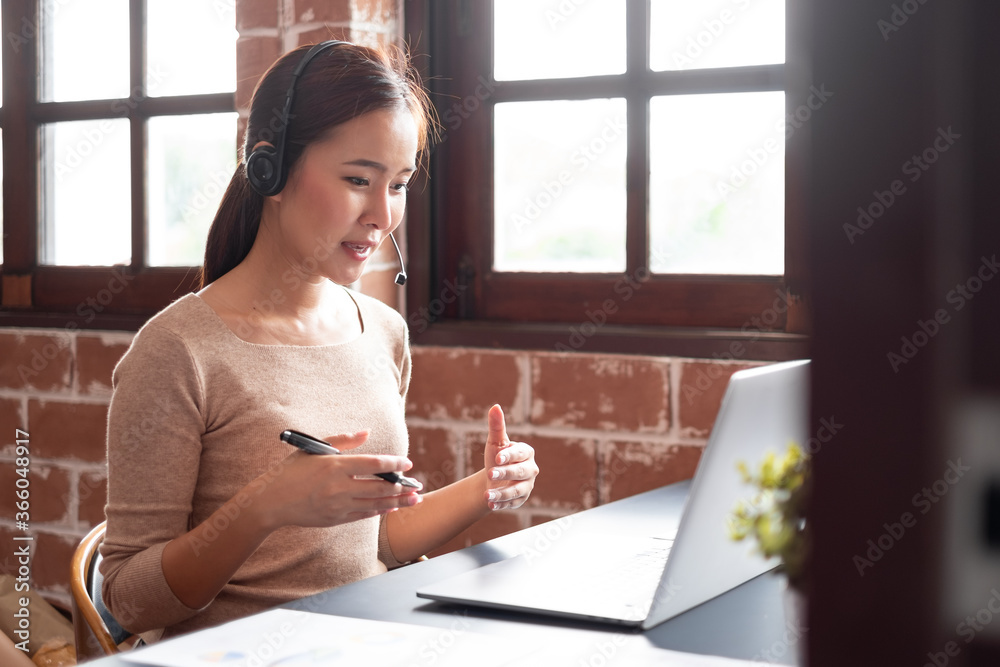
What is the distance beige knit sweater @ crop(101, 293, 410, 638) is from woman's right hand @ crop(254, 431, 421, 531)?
3.5 inches

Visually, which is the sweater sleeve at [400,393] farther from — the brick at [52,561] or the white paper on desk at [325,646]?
the brick at [52,561]

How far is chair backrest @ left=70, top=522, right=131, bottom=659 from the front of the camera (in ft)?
3.68

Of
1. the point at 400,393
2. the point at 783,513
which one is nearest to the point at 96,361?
the point at 400,393

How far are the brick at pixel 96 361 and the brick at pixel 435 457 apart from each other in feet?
2.24

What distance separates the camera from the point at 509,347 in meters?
1.81

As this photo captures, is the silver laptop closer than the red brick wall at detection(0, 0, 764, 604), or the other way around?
the silver laptop

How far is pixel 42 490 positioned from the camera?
7.15 feet

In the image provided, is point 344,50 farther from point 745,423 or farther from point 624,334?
point 745,423

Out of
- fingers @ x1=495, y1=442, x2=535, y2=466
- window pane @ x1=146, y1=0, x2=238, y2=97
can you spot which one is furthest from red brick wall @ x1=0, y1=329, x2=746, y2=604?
window pane @ x1=146, y1=0, x2=238, y2=97

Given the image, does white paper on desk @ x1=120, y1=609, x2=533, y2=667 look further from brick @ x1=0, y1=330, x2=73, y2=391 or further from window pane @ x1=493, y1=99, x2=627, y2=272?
brick @ x1=0, y1=330, x2=73, y2=391

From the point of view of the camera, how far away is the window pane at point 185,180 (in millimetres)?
2096

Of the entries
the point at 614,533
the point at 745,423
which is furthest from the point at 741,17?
the point at 745,423

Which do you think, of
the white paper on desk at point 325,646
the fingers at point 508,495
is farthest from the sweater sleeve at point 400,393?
the white paper on desk at point 325,646

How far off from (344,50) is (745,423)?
83cm
